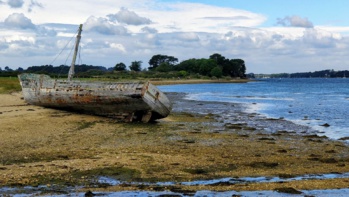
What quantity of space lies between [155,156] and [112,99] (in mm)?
12273

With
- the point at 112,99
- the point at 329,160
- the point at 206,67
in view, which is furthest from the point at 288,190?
the point at 206,67

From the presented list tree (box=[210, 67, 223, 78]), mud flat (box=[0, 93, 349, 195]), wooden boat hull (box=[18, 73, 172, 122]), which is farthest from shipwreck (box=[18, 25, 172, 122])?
tree (box=[210, 67, 223, 78])

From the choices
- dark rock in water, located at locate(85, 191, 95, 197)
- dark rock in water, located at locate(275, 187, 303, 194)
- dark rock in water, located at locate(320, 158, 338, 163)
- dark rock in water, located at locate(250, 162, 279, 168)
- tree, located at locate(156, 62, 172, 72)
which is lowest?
dark rock in water, located at locate(320, 158, 338, 163)

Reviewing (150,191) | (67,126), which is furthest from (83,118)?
(150,191)

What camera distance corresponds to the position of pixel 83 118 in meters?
27.0

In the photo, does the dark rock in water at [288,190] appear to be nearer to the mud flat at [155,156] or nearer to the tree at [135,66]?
the mud flat at [155,156]

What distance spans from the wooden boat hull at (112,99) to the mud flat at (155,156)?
3.95ft

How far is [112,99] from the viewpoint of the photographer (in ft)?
87.9

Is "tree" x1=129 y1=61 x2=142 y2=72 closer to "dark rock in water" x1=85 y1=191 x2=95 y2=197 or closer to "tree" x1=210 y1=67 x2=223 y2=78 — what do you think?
"tree" x1=210 y1=67 x2=223 y2=78

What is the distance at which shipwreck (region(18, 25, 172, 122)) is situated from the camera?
2602cm

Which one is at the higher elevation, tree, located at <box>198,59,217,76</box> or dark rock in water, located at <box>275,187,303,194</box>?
tree, located at <box>198,59,217,76</box>

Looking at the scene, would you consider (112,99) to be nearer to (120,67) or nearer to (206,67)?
(120,67)

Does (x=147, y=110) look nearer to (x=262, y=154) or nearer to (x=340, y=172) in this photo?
(x=262, y=154)

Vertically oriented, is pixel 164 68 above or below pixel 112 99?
above
